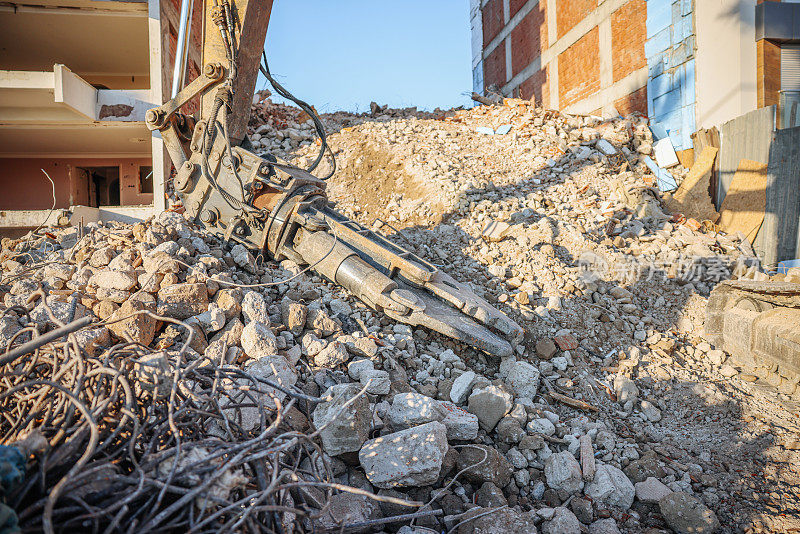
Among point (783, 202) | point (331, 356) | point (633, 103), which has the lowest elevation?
point (331, 356)

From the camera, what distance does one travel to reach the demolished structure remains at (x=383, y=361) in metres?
1.57

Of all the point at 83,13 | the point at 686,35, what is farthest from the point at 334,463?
the point at 83,13

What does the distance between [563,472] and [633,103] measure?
915 cm

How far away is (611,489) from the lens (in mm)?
2527

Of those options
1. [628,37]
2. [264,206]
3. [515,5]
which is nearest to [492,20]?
[515,5]

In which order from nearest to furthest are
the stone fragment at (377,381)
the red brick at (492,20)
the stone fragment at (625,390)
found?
the stone fragment at (377,381), the stone fragment at (625,390), the red brick at (492,20)

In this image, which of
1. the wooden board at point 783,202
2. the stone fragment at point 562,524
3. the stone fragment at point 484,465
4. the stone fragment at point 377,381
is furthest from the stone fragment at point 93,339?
the wooden board at point 783,202

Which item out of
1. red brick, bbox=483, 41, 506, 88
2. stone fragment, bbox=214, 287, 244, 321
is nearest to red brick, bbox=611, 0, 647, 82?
red brick, bbox=483, 41, 506, 88

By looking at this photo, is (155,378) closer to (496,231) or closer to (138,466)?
(138,466)

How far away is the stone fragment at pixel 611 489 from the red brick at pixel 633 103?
8451 mm

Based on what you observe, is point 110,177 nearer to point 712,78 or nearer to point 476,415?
point 476,415

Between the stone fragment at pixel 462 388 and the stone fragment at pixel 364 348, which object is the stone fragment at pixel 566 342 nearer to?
the stone fragment at pixel 462 388

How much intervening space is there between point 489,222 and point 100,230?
4.36 meters

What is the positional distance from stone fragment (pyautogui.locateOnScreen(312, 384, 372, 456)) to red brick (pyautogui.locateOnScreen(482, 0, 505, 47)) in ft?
55.5
